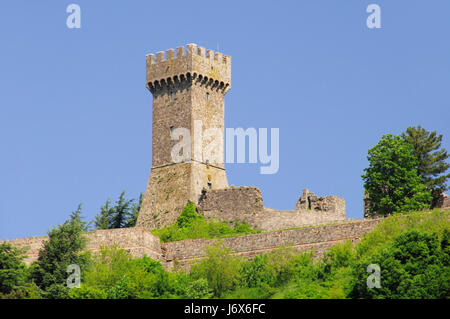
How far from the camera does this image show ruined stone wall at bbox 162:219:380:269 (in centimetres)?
8169

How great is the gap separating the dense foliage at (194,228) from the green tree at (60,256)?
27.7ft

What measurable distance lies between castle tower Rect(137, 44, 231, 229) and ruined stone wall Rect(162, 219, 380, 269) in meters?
8.34

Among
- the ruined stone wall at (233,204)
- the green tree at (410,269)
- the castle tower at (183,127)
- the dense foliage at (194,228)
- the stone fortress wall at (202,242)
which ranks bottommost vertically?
the green tree at (410,269)

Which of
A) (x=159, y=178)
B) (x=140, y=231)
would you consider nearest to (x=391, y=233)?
(x=140, y=231)

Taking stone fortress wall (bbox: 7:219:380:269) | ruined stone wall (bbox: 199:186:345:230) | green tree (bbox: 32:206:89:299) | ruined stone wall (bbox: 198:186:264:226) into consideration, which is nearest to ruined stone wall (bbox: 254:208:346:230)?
ruined stone wall (bbox: 199:186:345:230)

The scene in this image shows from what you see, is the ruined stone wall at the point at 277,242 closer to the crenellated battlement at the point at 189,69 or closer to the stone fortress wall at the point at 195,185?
the stone fortress wall at the point at 195,185

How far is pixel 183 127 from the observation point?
9631 cm

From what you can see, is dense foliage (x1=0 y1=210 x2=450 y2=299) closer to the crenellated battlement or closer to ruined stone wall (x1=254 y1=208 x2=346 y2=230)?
ruined stone wall (x1=254 y1=208 x2=346 y2=230)

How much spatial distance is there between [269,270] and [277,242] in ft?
14.0

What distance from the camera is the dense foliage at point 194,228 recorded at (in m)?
89.9

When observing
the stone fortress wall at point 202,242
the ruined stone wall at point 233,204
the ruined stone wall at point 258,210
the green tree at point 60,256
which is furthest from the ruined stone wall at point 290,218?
the green tree at point 60,256

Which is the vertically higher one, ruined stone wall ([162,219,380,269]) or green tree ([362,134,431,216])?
green tree ([362,134,431,216])

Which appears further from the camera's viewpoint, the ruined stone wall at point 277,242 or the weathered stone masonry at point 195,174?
the weathered stone masonry at point 195,174
